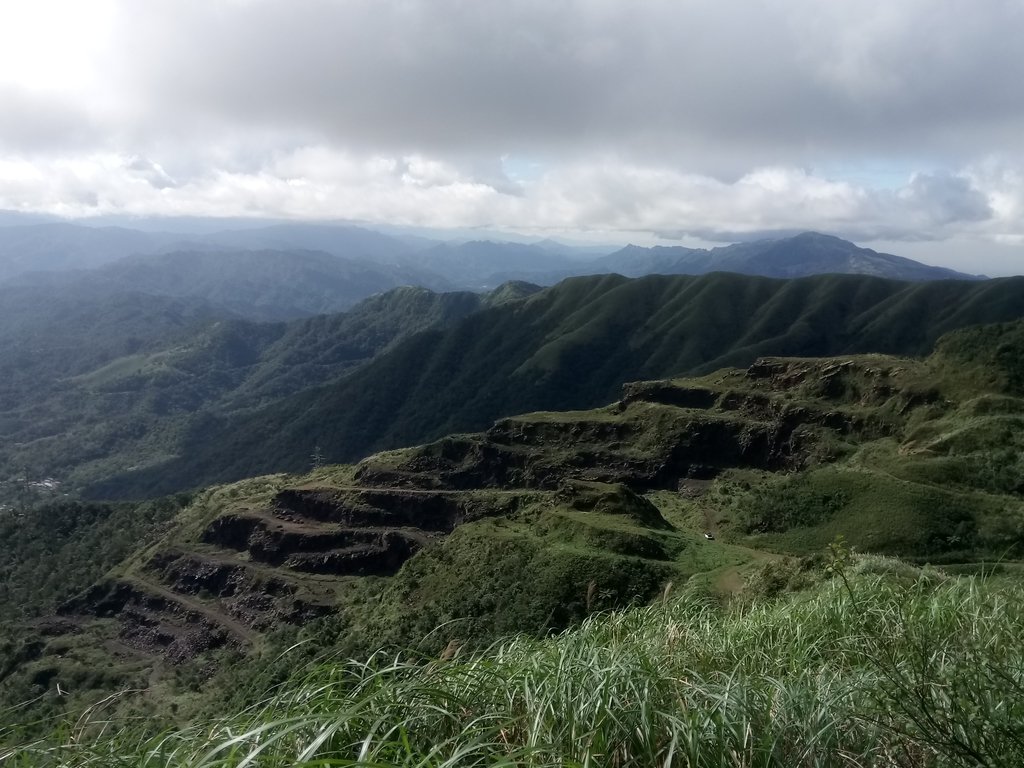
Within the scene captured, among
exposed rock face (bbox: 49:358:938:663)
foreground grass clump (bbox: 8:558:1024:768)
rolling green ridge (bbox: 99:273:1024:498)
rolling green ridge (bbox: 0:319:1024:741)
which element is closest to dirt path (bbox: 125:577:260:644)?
exposed rock face (bbox: 49:358:938:663)

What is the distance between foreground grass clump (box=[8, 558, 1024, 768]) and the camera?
4.46m

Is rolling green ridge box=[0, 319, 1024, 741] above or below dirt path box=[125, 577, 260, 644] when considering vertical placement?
above

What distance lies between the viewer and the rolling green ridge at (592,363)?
168125 mm

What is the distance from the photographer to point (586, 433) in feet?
251

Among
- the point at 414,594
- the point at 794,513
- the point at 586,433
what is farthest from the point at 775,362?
the point at 414,594

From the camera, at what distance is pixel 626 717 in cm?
484

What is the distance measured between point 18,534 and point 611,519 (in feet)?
297

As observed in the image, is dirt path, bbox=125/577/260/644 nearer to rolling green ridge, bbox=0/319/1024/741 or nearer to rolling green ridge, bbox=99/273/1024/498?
rolling green ridge, bbox=0/319/1024/741

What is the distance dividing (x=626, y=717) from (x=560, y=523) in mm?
45451

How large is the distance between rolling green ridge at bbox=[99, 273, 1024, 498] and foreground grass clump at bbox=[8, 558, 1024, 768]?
15501 centimetres

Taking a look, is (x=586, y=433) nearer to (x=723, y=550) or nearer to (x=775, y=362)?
(x=775, y=362)

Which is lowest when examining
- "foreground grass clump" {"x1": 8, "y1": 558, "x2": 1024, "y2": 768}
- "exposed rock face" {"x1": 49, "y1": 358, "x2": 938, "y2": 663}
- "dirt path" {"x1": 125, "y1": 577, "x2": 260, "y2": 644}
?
"dirt path" {"x1": 125, "y1": 577, "x2": 260, "y2": 644}

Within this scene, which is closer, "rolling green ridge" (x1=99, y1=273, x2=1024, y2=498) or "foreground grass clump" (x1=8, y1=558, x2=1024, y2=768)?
"foreground grass clump" (x1=8, y1=558, x2=1024, y2=768)

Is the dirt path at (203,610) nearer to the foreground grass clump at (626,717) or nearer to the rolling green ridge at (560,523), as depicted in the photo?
the rolling green ridge at (560,523)
